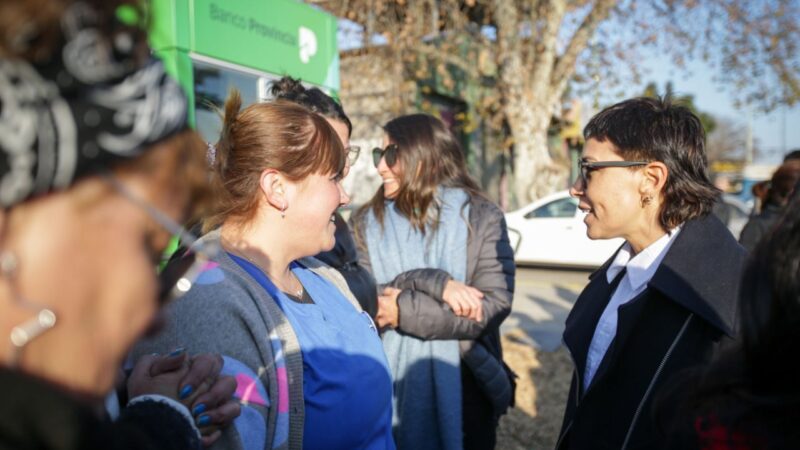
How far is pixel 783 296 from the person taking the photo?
0.98m

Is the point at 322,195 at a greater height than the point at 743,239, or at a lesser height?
greater

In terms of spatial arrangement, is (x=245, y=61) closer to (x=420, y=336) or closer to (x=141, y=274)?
(x=420, y=336)

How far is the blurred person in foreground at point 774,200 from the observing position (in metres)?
3.99

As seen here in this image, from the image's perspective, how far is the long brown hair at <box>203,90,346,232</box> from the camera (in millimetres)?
1794

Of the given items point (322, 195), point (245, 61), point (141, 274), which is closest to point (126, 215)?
point (141, 274)

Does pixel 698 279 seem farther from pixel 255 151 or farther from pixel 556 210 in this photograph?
pixel 556 210

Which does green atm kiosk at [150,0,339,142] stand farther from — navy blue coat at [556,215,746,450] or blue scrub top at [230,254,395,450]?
navy blue coat at [556,215,746,450]

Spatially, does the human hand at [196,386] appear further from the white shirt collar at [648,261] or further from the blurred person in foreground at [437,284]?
the white shirt collar at [648,261]

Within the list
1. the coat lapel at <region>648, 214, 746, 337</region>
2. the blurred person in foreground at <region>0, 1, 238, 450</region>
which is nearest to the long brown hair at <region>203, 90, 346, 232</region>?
the blurred person in foreground at <region>0, 1, 238, 450</region>

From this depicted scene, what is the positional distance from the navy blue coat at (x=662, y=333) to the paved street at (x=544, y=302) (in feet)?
13.9

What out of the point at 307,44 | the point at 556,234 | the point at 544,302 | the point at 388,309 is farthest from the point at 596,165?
the point at 556,234

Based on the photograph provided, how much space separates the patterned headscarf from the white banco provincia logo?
571 cm

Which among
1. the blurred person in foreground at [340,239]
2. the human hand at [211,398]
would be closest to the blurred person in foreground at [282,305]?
the human hand at [211,398]

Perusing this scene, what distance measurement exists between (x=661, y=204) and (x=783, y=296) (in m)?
1.15
